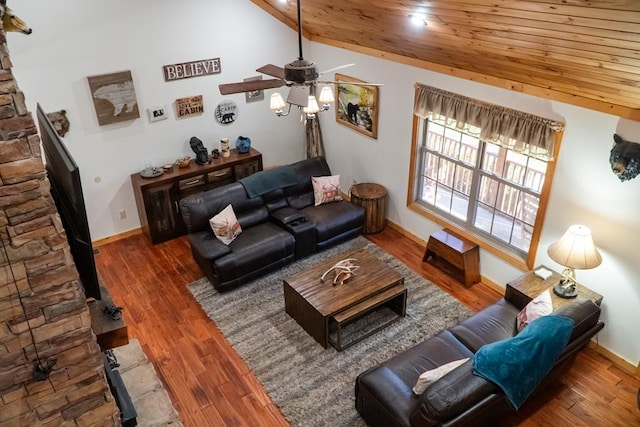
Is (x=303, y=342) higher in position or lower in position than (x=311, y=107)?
lower

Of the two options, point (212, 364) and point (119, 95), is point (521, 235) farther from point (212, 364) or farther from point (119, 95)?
point (119, 95)

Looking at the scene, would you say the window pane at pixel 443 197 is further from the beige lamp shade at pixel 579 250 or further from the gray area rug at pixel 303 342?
the beige lamp shade at pixel 579 250

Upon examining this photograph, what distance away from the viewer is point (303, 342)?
4.94 meters

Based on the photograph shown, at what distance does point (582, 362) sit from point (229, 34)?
550 cm

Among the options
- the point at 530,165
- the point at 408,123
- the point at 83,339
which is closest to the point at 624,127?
the point at 530,165

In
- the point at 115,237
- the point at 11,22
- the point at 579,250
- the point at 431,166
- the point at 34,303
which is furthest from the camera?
the point at 115,237

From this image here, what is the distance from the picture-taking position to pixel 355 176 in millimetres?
7262

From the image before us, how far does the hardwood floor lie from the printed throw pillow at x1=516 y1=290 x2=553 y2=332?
26.9 inches

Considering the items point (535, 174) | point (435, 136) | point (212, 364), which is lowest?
point (212, 364)

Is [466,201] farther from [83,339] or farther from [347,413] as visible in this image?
[83,339]

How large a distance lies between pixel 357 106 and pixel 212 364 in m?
3.81

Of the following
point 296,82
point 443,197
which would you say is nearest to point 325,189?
point 443,197

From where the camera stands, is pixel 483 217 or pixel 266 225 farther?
pixel 266 225

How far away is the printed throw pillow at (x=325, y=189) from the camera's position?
6.55 meters
